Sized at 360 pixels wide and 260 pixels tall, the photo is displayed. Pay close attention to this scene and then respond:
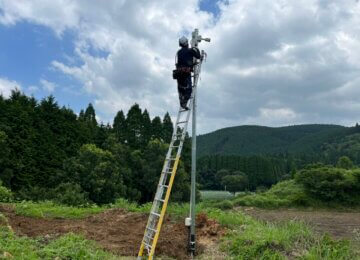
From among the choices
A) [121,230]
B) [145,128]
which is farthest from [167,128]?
[121,230]

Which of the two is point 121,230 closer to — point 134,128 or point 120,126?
point 134,128

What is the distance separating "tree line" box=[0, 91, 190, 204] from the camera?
34403 mm

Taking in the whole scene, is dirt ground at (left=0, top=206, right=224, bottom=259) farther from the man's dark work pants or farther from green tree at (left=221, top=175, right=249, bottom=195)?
green tree at (left=221, top=175, right=249, bottom=195)

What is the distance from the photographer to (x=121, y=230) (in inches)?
356

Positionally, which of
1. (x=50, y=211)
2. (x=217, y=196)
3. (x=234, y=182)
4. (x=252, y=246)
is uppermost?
(x=234, y=182)

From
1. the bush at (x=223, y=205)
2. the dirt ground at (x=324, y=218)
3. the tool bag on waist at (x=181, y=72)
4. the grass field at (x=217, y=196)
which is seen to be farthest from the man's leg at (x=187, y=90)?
the grass field at (x=217, y=196)

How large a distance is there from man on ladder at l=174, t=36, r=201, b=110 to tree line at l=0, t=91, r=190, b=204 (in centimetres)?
2289

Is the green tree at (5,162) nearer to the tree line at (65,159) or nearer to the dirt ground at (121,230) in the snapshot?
Result: the tree line at (65,159)

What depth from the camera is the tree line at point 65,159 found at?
34.4 m

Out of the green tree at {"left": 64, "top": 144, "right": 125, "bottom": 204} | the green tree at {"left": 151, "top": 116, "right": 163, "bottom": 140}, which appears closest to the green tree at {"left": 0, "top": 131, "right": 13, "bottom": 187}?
the green tree at {"left": 64, "top": 144, "right": 125, "bottom": 204}

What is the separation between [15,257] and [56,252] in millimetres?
714

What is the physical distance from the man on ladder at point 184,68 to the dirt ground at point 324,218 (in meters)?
4.13

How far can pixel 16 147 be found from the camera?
35281 mm

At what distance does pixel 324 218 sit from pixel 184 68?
634 cm
